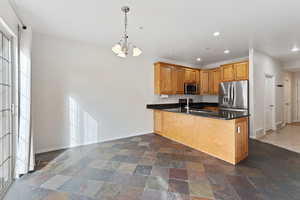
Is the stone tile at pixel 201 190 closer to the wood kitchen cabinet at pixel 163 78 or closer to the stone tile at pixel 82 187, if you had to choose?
the stone tile at pixel 82 187

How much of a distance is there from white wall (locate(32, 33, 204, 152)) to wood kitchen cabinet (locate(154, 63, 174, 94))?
1.02ft

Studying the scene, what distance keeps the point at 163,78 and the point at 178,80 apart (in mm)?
677

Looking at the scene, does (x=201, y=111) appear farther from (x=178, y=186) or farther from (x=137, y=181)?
(x=137, y=181)

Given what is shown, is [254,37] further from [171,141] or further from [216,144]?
[171,141]

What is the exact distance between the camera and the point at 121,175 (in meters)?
2.27

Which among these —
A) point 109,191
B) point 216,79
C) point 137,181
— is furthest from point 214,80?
point 109,191

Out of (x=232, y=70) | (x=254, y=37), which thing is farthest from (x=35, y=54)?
(x=232, y=70)

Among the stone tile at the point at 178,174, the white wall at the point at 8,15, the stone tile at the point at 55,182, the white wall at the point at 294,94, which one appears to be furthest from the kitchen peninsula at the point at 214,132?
the white wall at the point at 294,94

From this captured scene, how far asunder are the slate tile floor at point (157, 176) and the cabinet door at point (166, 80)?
7.03ft

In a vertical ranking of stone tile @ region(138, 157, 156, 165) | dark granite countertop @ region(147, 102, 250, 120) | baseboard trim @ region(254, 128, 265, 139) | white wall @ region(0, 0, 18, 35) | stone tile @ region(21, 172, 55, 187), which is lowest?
stone tile @ region(21, 172, 55, 187)

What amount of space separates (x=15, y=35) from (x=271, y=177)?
4.63m

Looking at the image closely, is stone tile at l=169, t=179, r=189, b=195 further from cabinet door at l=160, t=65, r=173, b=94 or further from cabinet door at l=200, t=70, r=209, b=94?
cabinet door at l=200, t=70, r=209, b=94

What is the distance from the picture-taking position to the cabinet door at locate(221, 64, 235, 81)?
4639 millimetres

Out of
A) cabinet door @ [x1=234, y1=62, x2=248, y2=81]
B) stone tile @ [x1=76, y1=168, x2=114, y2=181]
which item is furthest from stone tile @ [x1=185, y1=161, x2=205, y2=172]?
cabinet door @ [x1=234, y1=62, x2=248, y2=81]
